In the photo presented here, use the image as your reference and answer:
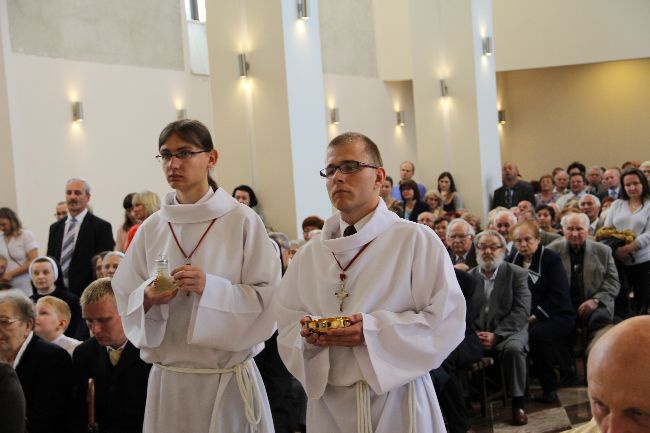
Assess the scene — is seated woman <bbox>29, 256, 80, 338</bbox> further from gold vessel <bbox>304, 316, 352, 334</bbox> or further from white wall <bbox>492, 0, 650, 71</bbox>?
white wall <bbox>492, 0, 650, 71</bbox>

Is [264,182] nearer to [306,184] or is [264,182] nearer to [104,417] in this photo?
[306,184]

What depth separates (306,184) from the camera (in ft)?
30.9

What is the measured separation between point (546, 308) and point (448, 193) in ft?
20.5

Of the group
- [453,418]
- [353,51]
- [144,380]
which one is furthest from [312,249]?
[353,51]

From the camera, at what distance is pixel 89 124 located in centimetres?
1230

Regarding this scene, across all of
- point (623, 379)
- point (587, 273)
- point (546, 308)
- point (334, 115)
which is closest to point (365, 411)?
point (623, 379)

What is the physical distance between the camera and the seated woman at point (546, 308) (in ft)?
23.4

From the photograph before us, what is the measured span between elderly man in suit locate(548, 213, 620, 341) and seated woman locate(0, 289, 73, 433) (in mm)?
4577

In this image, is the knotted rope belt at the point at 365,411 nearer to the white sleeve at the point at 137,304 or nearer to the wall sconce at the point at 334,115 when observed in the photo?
the white sleeve at the point at 137,304

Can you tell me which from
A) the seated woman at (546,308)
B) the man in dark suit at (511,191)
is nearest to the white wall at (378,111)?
the man in dark suit at (511,191)

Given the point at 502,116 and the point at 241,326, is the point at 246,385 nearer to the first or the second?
the point at 241,326

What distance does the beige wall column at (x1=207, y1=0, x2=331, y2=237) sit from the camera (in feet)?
30.3

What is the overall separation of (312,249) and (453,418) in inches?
113

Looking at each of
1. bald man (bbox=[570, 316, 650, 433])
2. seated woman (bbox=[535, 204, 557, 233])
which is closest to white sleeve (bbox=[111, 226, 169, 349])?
bald man (bbox=[570, 316, 650, 433])
